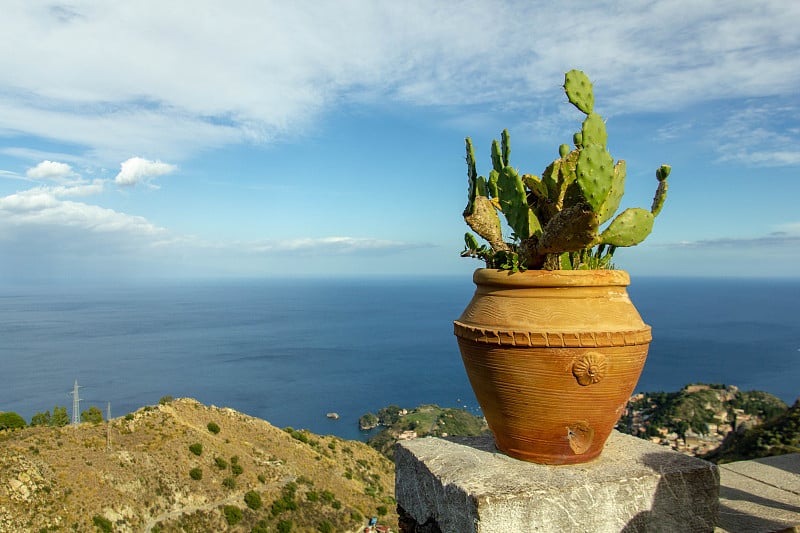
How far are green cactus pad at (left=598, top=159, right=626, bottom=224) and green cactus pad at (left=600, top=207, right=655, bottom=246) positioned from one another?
98 mm

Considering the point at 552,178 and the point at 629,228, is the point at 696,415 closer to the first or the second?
the point at 629,228

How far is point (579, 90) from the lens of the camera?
2482 mm

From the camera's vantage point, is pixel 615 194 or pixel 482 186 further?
pixel 482 186

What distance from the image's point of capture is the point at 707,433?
28.6m

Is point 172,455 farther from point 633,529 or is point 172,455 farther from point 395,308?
point 395,308


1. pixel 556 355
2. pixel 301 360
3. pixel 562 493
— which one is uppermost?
pixel 556 355

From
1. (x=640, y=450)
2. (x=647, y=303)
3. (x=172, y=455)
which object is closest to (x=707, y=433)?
(x=172, y=455)

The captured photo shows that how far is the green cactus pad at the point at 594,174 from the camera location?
6.59ft

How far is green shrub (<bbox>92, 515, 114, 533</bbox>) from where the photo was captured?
1889 centimetres

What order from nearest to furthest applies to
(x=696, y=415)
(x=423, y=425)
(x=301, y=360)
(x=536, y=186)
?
(x=536, y=186) → (x=696, y=415) → (x=423, y=425) → (x=301, y=360)

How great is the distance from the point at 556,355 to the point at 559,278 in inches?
12.3

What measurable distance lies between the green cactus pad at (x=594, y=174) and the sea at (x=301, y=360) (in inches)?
1694

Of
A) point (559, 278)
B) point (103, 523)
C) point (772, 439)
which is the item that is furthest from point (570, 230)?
point (103, 523)

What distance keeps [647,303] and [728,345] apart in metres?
62.3
